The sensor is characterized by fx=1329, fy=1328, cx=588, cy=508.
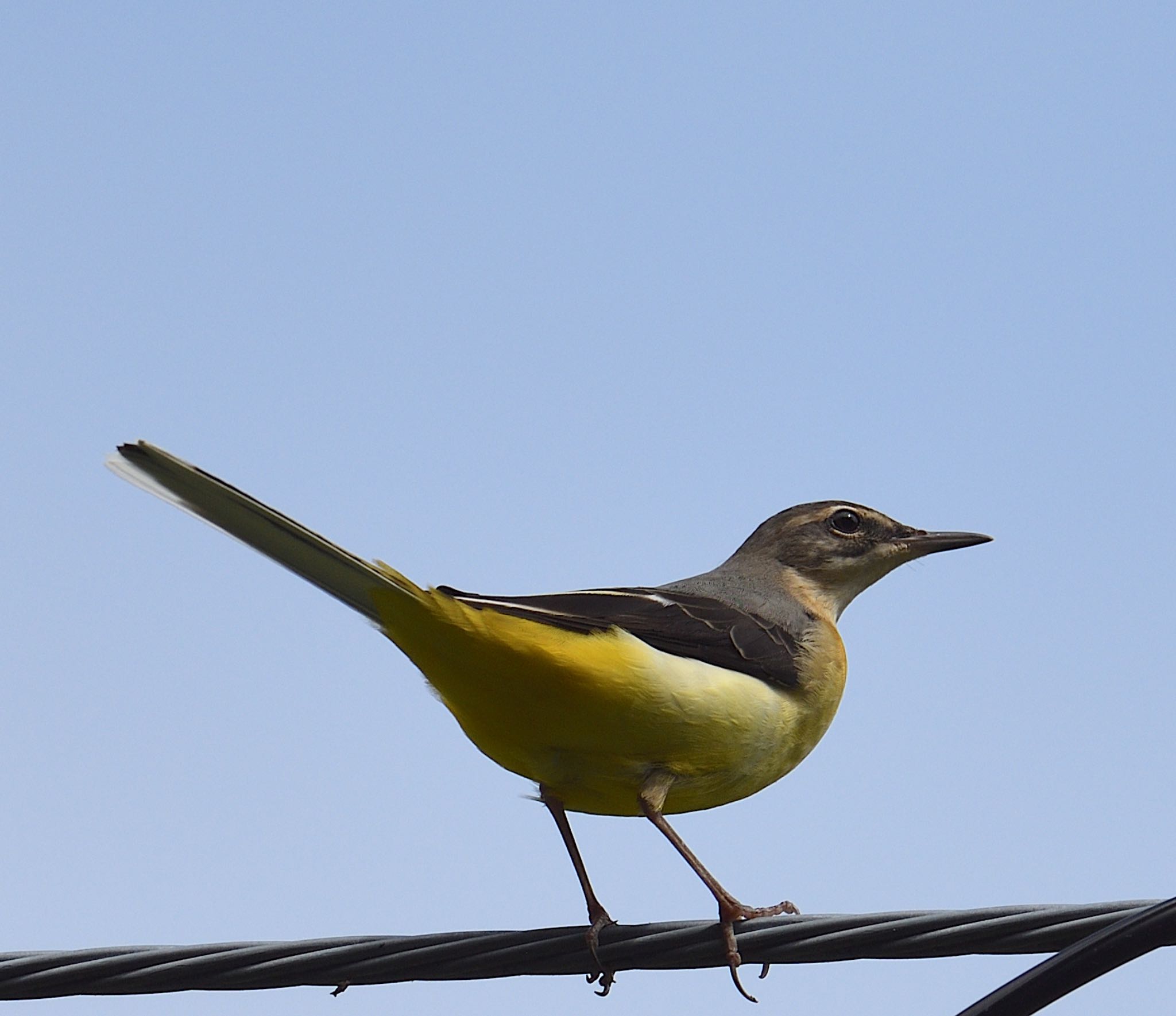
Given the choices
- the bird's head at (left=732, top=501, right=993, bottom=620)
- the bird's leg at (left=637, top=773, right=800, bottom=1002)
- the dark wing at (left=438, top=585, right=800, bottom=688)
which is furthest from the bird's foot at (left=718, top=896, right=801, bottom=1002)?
the bird's head at (left=732, top=501, right=993, bottom=620)

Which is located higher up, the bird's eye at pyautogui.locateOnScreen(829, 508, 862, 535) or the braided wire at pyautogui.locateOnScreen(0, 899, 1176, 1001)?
the bird's eye at pyautogui.locateOnScreen(829, 508, 862, 535)

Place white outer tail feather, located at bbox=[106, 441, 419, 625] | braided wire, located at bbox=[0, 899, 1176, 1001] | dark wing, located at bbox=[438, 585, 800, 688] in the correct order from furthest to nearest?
dark wing, located at bbox=[438, 585, 800, 688]
white outer tail feather, located at bbox=[106, 441, 419, 625]
braided wire, located at bbox=[0, 899, 1176, 1001]

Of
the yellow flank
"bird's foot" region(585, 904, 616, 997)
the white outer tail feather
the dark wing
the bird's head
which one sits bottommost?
"bird's foot" region(585, 904, 616, 997)

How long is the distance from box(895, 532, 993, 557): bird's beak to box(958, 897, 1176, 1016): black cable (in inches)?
198

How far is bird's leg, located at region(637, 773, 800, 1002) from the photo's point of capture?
4.18 metres

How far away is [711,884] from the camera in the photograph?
17.3ft

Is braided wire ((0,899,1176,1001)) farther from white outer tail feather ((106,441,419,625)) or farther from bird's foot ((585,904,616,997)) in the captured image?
white outer tail feather ((106,441,419,625))

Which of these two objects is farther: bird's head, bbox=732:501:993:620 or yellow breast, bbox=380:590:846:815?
bird's head, bbox=732:501:993:620

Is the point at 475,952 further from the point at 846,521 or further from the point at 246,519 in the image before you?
the point at 846,521

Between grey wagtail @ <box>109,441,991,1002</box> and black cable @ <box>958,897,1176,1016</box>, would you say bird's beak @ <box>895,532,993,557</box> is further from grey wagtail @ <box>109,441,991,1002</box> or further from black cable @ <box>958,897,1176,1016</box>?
black cable @ <box>958,897,1176,1016</box>

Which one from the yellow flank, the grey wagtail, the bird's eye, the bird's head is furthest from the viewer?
the bird's eye

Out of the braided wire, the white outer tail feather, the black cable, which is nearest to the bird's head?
the white outer tail feather

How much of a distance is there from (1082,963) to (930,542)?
516cm

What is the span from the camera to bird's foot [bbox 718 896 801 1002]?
13.4 ft
